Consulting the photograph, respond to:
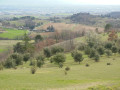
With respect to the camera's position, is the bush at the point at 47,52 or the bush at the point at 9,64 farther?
the bush at the point at 47,52

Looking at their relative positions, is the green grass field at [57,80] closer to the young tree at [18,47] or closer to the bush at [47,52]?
the bush at [47,52]

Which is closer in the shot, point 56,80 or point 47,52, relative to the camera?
point 56,80

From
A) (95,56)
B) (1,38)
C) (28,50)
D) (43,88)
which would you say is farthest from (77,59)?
(1,38)

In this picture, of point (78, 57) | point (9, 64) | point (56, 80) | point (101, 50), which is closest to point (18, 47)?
point (101, 50)

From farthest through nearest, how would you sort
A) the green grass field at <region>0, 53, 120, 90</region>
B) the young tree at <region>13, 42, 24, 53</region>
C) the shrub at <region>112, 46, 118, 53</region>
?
the young tree at <region>13, 42, 24, 53</region> < the shrub at <region>112, 46, 118, 53</region> < the green grass field at <region>0, 53, 120, 90</region>

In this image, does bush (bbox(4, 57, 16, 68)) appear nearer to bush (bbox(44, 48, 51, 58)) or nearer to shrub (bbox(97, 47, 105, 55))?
bush (bbox(44, 48, 51, 58))

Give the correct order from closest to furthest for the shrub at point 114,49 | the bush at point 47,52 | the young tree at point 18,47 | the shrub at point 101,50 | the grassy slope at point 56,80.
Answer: the grassy slope at point 56,80, the shrub at point 101,50, the shrub at point 114,49, the bush at point 47,52, the young tree at point 18,47

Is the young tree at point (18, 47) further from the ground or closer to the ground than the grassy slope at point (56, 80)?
closer to the ground

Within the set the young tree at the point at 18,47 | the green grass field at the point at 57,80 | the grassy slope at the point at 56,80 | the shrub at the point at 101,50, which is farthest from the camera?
the young tree at the point at 18,47

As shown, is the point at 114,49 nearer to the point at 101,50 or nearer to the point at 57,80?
the point at 101,50

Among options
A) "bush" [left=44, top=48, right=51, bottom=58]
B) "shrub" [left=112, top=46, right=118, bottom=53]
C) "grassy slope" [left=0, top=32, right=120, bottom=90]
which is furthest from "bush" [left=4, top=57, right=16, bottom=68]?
"shrub" [left=112, top=46, right=118, bottom=53]

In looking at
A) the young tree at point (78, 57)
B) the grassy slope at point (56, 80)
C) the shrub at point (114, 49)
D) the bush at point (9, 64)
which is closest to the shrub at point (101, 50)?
the shrub at point (114, 49)

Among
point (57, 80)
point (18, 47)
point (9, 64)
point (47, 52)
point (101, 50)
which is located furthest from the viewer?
point (18, 47)
